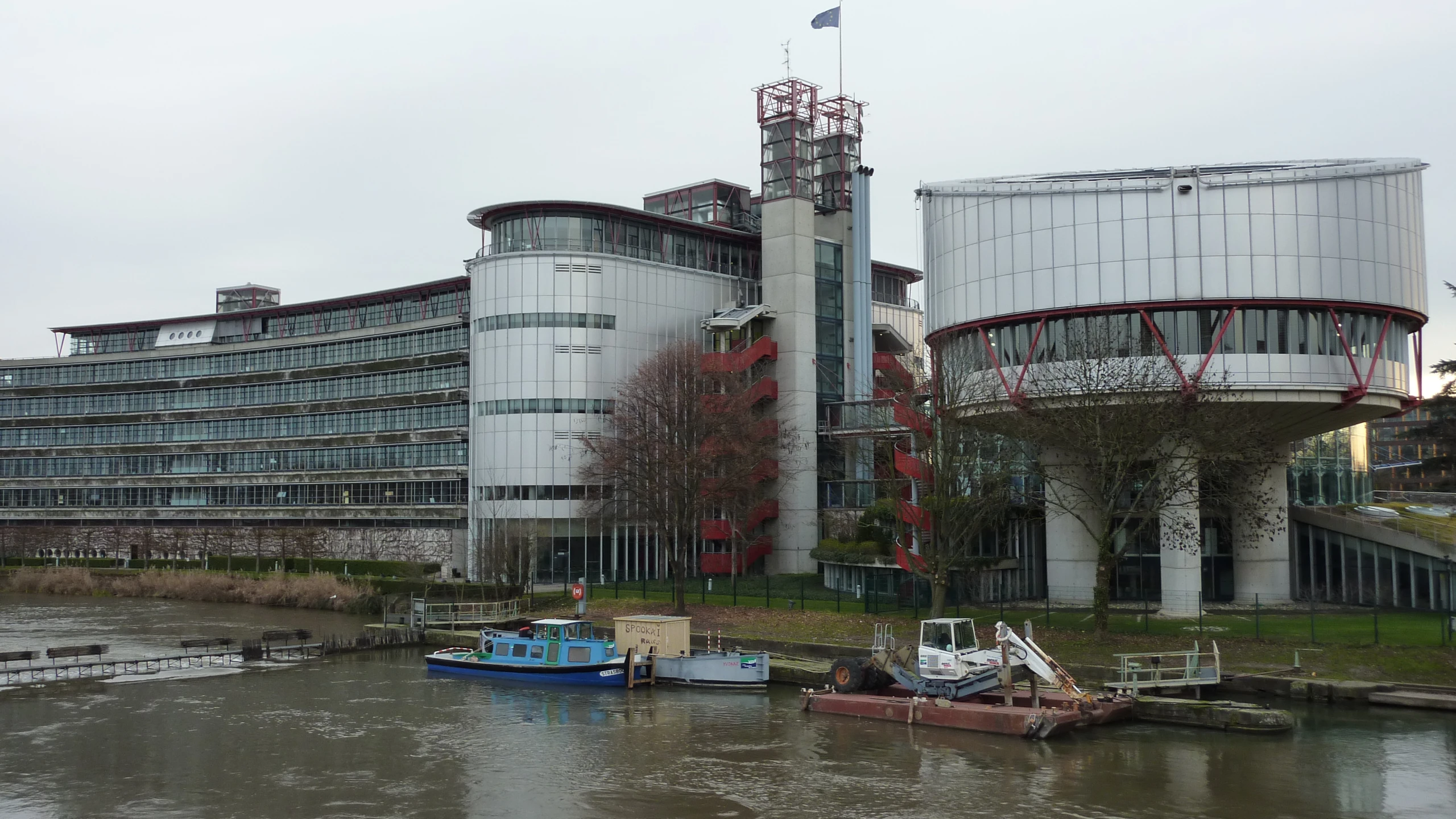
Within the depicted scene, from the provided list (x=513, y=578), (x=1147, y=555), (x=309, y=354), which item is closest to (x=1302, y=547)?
(x=1147, y=555)

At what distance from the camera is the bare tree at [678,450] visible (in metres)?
67.6

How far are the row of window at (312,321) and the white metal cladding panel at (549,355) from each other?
1351 centimetres

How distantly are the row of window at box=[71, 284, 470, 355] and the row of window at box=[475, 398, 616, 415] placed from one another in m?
15.5

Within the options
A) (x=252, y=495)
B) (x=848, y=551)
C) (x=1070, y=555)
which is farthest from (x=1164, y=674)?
(x=252, y=495)

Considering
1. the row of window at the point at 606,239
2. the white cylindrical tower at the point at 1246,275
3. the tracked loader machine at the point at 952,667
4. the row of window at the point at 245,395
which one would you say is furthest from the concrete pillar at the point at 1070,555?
the row of window at the point at 245,395

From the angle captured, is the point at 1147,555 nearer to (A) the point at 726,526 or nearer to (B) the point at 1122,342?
(B) the point at 1122,342

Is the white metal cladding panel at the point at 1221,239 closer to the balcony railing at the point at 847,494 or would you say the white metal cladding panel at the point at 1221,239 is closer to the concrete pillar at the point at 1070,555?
the concrete pillar at the point at 1070,555

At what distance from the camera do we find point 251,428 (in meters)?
115

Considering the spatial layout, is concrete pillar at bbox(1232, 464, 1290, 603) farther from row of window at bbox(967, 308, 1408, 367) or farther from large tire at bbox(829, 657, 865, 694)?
large tire at bbox(829, 657, 865, 694)

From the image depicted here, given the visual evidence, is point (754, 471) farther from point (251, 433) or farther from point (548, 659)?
point (251, 433)

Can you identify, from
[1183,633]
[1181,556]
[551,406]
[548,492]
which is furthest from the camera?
[548,492]

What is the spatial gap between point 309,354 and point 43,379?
39281 mm

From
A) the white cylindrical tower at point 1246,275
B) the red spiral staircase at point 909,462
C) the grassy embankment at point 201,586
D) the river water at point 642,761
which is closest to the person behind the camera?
the river water at point 642,761

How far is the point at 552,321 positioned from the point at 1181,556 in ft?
151
